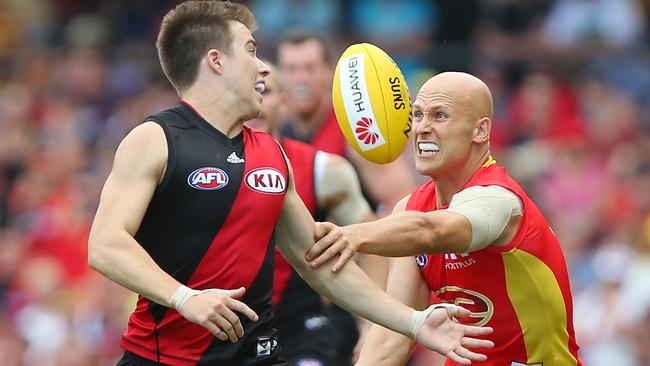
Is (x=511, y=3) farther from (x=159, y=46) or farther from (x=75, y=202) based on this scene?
(x=159, y=46)

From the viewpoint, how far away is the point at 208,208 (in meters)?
5.80

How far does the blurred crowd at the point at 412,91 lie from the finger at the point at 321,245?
14.3ft

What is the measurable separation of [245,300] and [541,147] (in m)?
6.99

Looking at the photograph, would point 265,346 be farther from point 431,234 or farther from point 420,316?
point 431,234

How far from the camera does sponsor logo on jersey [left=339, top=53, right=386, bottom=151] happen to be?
6691 millimetres

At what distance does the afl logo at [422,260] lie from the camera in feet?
21.5

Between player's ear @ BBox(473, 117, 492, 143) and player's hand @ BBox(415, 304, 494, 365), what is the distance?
0.94 meters

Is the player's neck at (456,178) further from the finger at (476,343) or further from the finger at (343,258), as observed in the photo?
the finger at (476,343)

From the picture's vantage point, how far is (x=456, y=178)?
647 cm

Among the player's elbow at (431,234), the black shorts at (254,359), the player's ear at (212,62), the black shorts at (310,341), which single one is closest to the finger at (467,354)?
the player's elbow at (431,234)

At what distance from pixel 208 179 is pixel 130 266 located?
56 cm

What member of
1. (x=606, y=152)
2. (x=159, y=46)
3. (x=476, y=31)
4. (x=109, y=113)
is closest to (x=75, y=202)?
(x=109, y=113)

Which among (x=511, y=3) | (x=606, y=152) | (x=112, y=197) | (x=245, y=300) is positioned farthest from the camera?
(x=511, y=3)

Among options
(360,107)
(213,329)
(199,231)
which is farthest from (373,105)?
(213,329)
